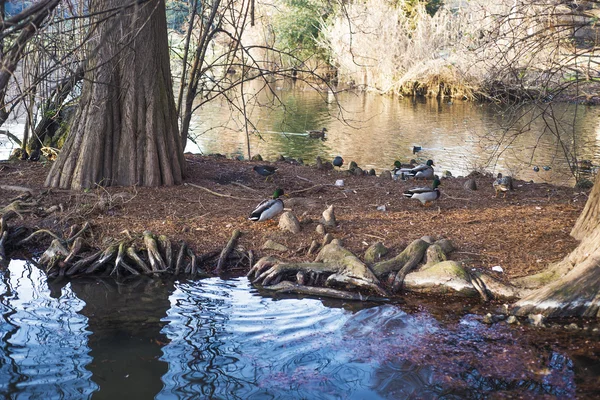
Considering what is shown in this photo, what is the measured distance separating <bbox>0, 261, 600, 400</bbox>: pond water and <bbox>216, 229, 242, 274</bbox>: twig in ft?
1.71

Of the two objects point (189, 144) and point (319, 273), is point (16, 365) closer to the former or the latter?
point (319, 273)

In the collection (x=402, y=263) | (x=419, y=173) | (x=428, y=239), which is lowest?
(x=402, y=263)

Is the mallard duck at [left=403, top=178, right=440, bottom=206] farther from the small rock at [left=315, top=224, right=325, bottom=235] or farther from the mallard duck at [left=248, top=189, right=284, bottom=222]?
the mallard duck at [left=248, top=189, right=284, bottom=222]

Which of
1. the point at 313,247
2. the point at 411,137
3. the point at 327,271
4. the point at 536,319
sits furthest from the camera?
the point at 411,137

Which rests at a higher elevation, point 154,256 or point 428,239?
point 428,239

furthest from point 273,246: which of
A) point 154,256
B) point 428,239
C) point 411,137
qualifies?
point 411,137

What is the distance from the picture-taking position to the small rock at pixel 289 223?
8.70 m

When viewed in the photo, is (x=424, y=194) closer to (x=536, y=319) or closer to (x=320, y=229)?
(x=320, y=229)

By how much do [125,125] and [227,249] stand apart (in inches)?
112

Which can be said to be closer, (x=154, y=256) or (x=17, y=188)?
(x=154, y=256)

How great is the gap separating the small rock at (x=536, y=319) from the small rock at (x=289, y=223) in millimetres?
3270

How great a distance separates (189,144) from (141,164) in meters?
11.5

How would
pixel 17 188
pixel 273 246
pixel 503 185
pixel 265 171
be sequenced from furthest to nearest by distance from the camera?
pixel 265 171 < pixel 503 185 < pixel 17 188 < pixel 273 246

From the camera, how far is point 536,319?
663 centimetres
